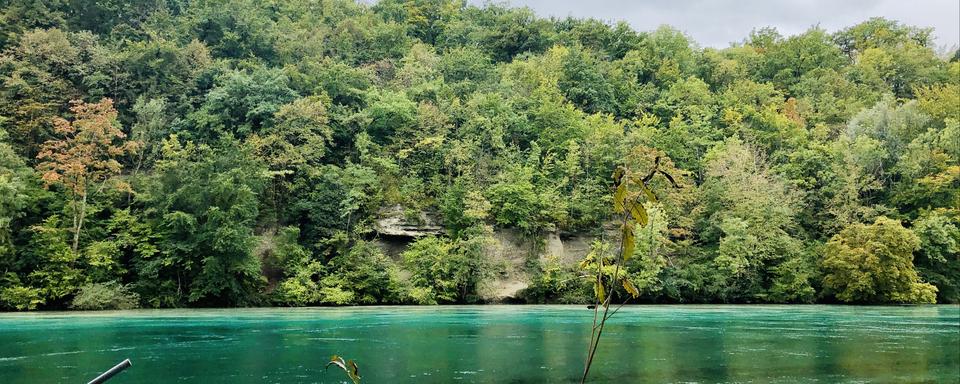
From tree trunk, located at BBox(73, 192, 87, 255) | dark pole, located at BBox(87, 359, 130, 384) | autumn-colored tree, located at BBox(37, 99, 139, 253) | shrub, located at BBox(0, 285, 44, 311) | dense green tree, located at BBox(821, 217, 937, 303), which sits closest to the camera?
dark pole, located at BBox(87, 359, 130, 384)

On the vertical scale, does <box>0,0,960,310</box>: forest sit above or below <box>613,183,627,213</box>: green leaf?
above

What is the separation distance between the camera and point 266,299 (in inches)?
1224

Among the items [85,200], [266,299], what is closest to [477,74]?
[266,299]

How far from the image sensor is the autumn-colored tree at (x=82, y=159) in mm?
29328

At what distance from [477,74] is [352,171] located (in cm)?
1628

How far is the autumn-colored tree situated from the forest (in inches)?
5.9

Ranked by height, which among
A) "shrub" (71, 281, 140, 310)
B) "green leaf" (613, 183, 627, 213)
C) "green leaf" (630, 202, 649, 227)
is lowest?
"shrub" (71, 281, 140, 310)

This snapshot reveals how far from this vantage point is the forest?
29516mm

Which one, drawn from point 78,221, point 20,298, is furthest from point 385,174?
point 20,298

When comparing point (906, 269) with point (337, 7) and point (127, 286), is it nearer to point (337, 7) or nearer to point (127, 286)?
point (127, 286)

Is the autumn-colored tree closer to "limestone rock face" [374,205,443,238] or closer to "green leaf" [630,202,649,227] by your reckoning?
"limestone rock face" [374,205,443,238]


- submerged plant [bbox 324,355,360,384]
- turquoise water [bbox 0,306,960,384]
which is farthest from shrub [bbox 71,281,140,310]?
submerged plant [bbox 324,355,360,384]

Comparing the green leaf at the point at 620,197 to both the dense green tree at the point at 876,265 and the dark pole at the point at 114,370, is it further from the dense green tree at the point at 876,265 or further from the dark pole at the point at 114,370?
the dense green tree at the point at 876,265

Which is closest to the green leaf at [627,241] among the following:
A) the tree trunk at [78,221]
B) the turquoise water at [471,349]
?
the turquoise water at [471,349]
